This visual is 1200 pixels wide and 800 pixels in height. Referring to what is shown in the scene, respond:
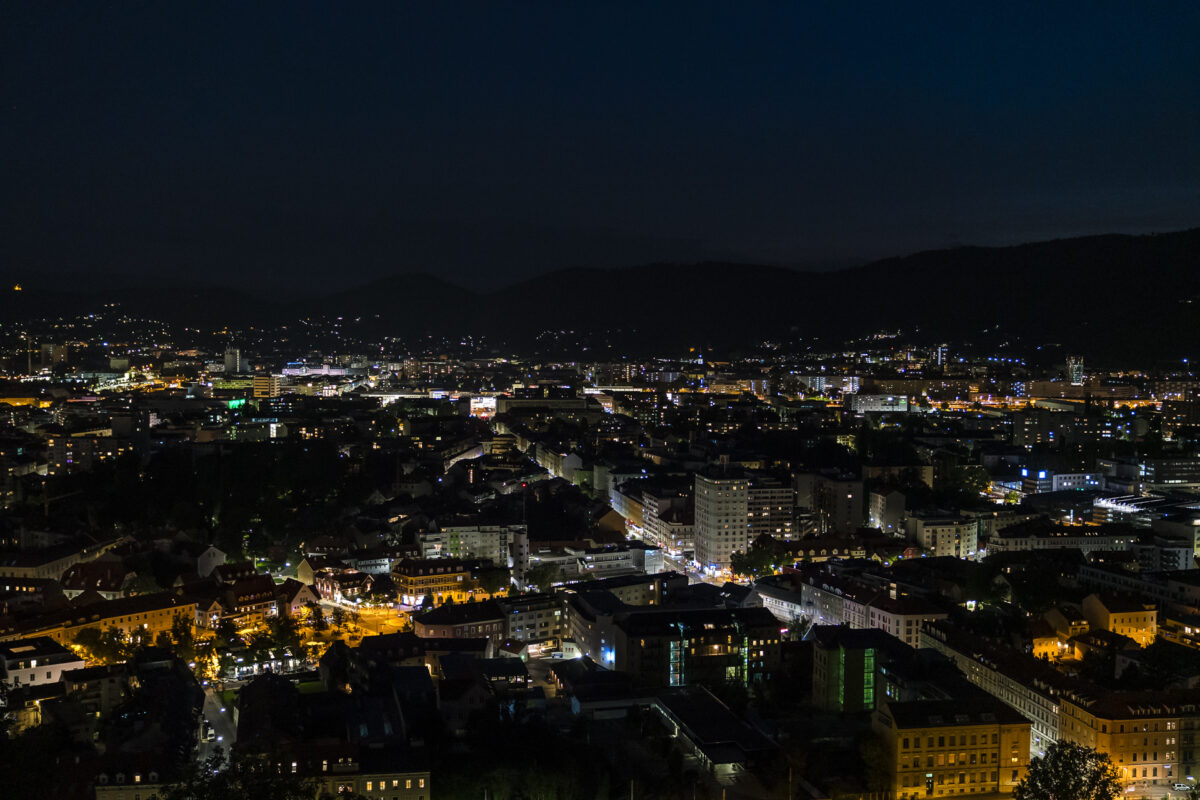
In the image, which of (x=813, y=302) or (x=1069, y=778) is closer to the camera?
(x=1069, y=778)

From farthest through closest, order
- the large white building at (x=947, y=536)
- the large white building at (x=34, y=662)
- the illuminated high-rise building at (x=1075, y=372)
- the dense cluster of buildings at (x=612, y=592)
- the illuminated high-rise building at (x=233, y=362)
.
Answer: the illuminated high-rise building at (x=233, y=362) < the illuminated high-rise building at (x=1075, y=372) < the large white building at (x=947, y=536) < the large white building at (x=34, y=662) < the dense cluster of buildings at (x=612, y=592)

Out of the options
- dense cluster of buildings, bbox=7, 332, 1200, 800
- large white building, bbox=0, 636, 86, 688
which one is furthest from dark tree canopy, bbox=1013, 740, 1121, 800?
large white building, bbox=0, 636, 86, 688

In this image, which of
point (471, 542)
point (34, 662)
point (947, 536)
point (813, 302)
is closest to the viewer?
point (34, 662)

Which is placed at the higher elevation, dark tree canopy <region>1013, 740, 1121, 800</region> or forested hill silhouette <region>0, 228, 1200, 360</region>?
forested hill silhouette <region>0, 228, 1200, 360</region>

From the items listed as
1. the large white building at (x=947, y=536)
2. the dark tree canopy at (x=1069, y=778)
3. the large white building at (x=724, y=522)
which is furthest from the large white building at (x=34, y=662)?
the large white building at (x=947, y=536)

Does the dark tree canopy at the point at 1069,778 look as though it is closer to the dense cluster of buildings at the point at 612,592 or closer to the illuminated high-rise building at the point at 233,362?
the dense cluster of buildings at the point at 612,592

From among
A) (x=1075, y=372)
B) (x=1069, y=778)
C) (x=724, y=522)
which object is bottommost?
(x=1069, y=778)

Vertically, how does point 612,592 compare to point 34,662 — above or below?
below

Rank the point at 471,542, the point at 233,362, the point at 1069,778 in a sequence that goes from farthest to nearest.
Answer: the point at 233,362 → the point at 471,542 → the point at 1069,778

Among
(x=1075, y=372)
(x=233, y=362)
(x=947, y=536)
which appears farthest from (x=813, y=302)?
(x=947, y=536)

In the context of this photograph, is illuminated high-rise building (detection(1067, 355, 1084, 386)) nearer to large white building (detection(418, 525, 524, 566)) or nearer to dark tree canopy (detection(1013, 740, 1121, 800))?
large white building (detection(418, 525, 524, 566))

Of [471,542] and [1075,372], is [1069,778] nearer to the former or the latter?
[471,542]

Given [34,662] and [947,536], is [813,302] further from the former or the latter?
[34,662]

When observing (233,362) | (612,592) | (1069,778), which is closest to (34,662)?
Answer: (612,592)
